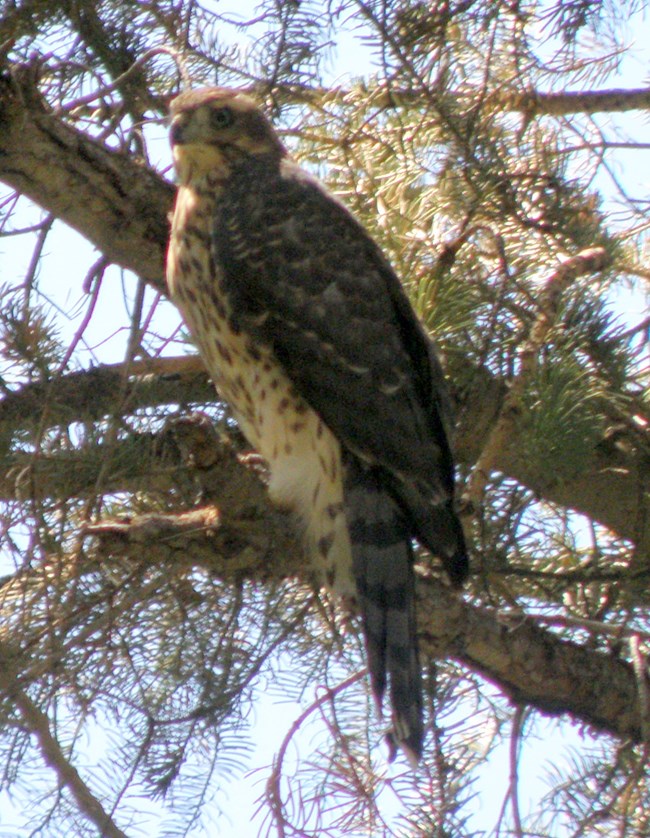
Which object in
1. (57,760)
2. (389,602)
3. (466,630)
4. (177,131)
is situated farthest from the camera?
(177,131)

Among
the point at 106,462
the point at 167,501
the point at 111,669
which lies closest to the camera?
the point at 106,462

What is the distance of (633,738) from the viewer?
3.34 meters

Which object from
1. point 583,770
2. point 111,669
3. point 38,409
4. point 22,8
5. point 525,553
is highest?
point 22,8

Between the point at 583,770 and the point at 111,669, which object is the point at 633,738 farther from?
the point at 111,669

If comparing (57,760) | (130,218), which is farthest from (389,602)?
(130,218)

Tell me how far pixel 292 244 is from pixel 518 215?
59cm

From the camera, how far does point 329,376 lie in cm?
318

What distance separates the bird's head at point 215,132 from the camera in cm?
356

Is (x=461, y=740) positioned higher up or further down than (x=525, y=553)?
further down

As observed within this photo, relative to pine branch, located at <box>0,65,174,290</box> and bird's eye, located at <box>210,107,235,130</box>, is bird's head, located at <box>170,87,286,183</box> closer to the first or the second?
bird's eye, located at <box>210,107,235,130</box>

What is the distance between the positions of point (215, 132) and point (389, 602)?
1451 millimetres

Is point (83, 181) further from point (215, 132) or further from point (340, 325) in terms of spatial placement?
point (340, 325)

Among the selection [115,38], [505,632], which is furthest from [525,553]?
[115,38]

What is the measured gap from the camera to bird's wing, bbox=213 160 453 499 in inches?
124
